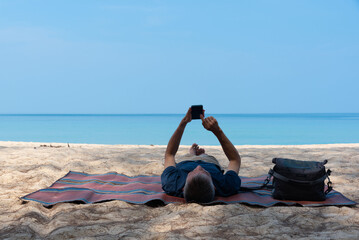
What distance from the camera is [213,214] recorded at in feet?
8.89

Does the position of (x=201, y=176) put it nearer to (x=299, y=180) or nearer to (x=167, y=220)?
(x=167, y=220)

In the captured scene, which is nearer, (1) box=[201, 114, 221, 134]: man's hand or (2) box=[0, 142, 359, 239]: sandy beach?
(2) box=[0, 142, 359, 239]: sandy beach

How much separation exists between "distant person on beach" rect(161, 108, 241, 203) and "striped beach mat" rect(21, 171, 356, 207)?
0.27 feet

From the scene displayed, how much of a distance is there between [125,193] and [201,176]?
0.95 m

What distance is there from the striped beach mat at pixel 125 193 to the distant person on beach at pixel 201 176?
8 centimetres

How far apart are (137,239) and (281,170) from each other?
4.83 ft

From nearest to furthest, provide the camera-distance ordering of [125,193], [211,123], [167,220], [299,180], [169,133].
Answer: [167,220] < [299,180] < [211,123] < [125,193] < [169,133]

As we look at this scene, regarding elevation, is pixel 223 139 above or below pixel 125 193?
above

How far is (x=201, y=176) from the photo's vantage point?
282 centimetres

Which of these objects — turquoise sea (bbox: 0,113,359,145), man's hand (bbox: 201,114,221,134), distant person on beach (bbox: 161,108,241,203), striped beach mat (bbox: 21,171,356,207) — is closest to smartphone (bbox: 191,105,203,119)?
distant person on beach (bbox: 161,108,241,203)

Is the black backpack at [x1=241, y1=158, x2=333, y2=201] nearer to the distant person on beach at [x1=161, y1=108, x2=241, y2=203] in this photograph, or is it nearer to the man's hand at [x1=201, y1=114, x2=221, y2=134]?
the distant person on beach at [x1=161, y1=108, x2=241, y2=203]

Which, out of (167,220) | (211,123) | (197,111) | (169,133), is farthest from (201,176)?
(169,133)

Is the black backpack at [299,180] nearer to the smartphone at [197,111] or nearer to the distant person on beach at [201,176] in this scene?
the distant person on beach at [201,176]

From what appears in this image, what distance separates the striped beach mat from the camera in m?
3.09
